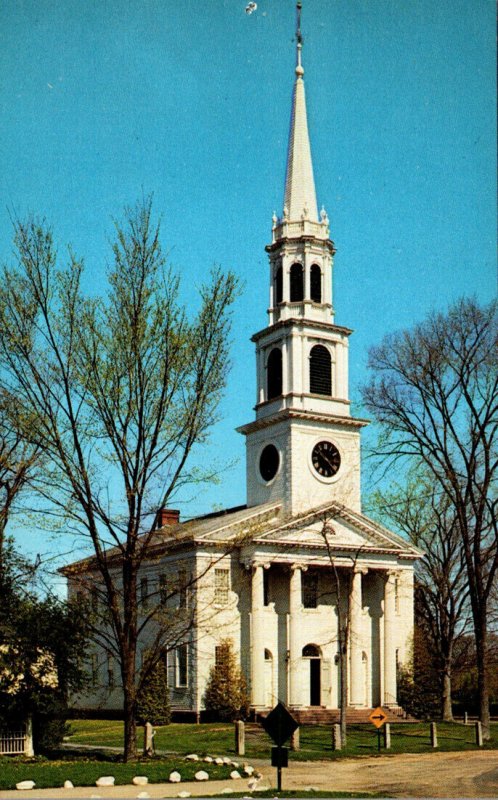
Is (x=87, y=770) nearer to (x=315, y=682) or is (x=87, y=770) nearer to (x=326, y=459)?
(x=315, y=682)

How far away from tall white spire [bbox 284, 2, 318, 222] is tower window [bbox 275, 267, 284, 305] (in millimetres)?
2872

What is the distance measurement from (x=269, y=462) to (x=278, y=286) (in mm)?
9468

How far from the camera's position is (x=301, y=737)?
1649 inches

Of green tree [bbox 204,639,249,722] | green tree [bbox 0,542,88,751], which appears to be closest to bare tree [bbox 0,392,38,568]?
green tree [bbox 0,542,88,751]

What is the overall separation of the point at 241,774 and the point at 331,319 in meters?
33.4

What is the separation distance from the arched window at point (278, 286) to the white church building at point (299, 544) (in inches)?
2.3

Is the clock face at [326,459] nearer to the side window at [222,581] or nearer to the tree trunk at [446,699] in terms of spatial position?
the side window at [222,581]

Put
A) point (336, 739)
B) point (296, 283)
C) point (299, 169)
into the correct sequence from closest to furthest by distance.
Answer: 1. point (336, 739)
2. point (296, 283)
3. point (299, 169)

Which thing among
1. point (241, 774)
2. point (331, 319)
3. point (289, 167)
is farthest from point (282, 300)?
point (241, 774)

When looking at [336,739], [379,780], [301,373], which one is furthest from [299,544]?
[379,780]

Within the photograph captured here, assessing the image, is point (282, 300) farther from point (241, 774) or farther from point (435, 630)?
point (241, 774)

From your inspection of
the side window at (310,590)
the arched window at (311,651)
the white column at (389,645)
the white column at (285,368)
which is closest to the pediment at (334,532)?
the white column at (389,645)

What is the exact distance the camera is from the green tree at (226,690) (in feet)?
159

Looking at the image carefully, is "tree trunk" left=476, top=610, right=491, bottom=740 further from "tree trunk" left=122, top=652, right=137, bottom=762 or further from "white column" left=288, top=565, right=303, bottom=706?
"tree trunk" left=122, top=652, right=137, bottom=762
